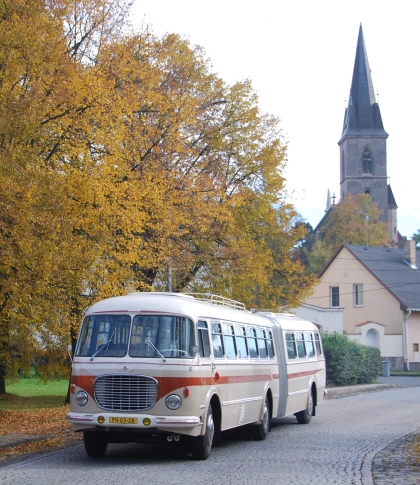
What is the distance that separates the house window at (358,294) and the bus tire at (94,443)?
51848mm

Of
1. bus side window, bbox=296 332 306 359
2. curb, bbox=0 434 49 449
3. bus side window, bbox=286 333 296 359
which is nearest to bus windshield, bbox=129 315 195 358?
curb, bbox=0 434 49 449

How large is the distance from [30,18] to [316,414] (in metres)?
13.3

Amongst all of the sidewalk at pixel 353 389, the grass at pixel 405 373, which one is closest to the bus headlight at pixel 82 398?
the sidewalk at pixel 353 389

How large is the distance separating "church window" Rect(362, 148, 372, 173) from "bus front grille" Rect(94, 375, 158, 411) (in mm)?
104768

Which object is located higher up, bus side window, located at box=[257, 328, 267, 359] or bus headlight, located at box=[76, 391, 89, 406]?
bus side window, located at box=[257, 328, 267, 359]

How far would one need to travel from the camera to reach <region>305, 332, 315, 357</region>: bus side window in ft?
73.4

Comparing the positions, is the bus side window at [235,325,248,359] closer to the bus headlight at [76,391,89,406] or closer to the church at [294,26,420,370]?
the bus headlight at [76,391,89,406]

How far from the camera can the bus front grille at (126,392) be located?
12.5m

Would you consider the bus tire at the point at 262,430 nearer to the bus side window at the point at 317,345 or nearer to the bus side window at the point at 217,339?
the bus side window at the point at 217,339

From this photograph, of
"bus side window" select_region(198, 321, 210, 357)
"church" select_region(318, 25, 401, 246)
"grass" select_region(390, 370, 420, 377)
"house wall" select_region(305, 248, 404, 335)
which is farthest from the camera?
"church" select_region(318, 25, 401, 246)

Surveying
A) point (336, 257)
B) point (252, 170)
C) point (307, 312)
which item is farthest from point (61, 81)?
point (336, 257)

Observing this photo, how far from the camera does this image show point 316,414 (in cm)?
2402

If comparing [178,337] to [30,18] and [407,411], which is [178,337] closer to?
[30,18]

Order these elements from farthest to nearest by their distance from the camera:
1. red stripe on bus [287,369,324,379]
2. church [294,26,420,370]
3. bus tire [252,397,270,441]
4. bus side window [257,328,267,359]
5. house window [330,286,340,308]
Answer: house window [330,286,340,308]
church [294,26,420,370]
red stripe on bus [287,369,324,379]
bus side window [257,328,267,359]
bus tire [252,397,270,441]
